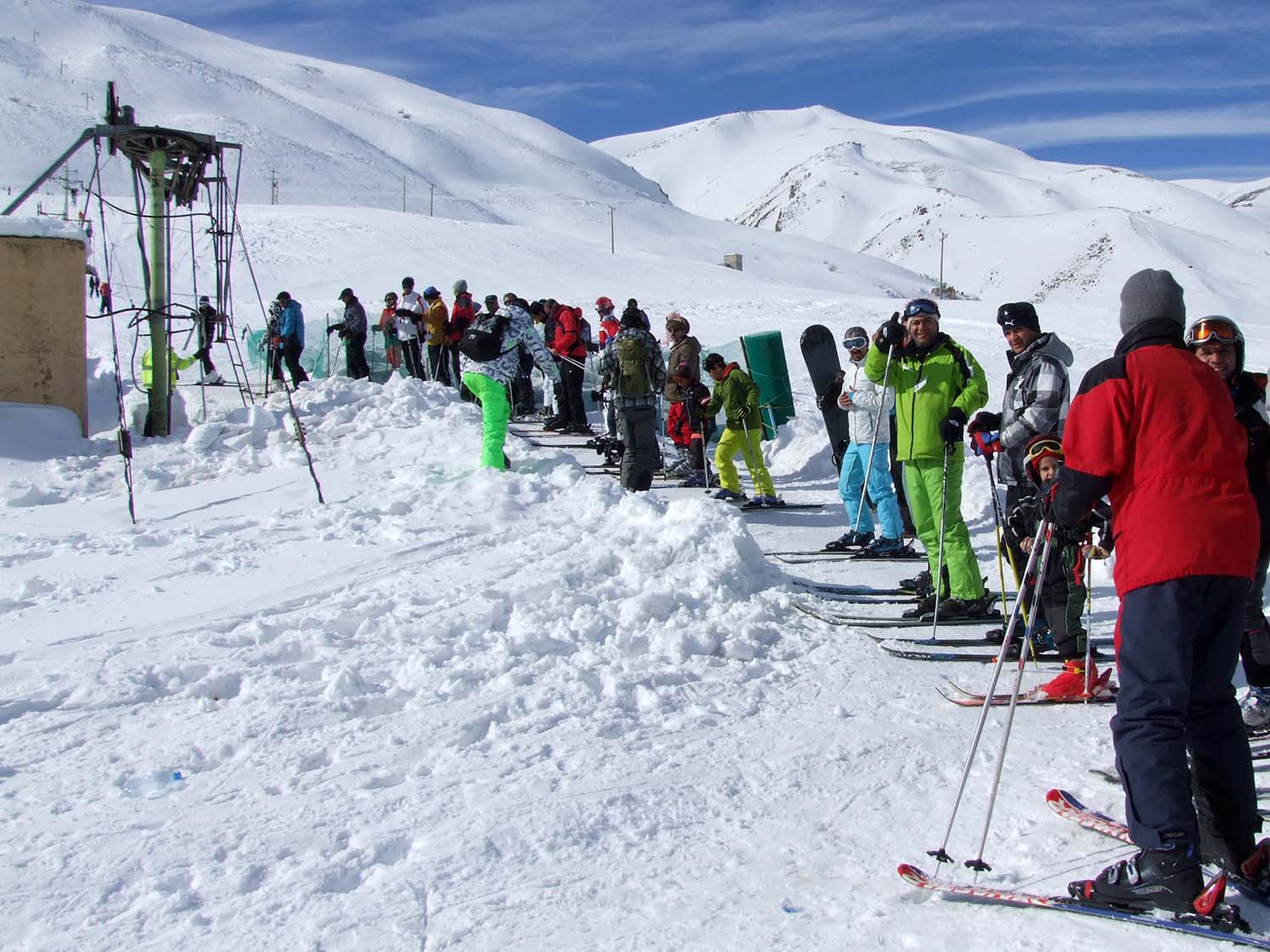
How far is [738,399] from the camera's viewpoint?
9.94 meters

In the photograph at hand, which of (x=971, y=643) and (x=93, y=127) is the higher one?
(x=93, y=127)

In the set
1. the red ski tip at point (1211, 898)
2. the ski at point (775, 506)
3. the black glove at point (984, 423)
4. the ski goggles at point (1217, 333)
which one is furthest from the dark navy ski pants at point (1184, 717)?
the ski at point (775, 506)

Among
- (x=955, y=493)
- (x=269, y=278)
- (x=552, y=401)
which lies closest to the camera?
(x=955, y=493)

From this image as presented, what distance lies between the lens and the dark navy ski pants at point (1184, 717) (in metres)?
2.85

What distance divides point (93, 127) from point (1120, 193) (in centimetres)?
21243

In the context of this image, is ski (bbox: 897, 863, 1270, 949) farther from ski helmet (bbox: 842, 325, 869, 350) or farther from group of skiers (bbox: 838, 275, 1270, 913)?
ski helmet (bbox: 842, 325, 869, 350)

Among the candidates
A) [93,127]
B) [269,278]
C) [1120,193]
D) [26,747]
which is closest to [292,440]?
[93,127]

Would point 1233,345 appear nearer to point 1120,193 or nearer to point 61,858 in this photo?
point 61,858

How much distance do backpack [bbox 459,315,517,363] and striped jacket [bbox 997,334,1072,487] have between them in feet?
14.7

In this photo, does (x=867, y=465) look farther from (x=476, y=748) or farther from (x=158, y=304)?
(x=158, y=304)

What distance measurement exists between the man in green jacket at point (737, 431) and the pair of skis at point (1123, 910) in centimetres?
683

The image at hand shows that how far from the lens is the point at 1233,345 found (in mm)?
4039

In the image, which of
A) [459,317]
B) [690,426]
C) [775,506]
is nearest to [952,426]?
[775,506]

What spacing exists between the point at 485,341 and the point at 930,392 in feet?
13.2
